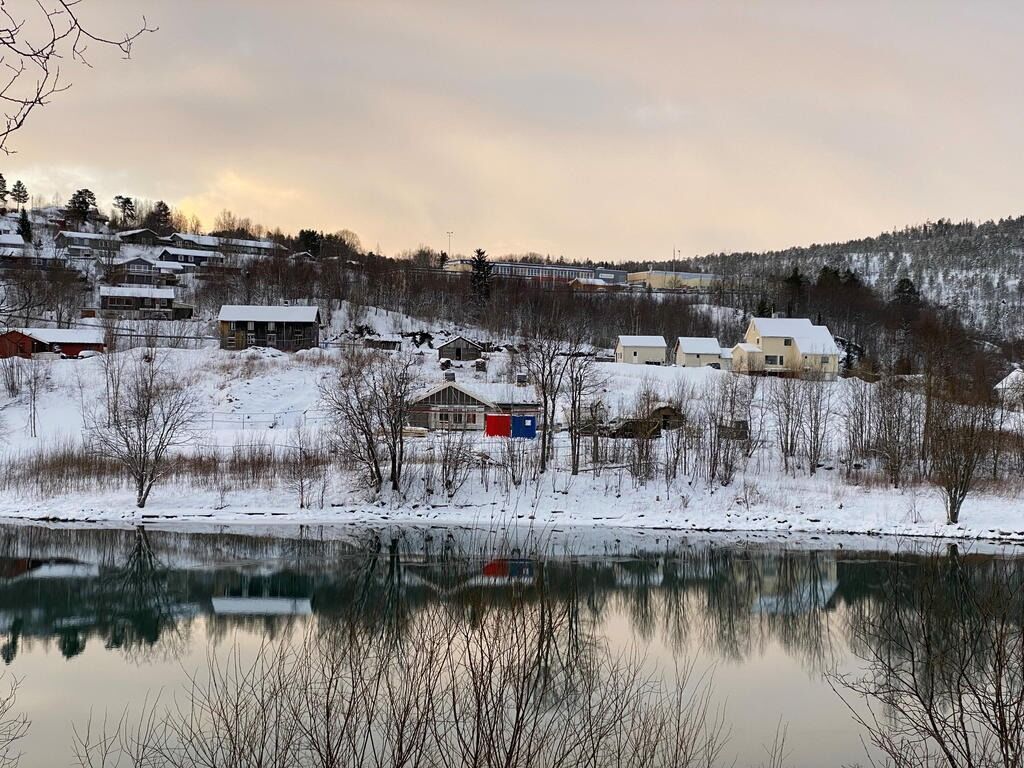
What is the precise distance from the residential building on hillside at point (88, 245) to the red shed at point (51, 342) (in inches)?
1246

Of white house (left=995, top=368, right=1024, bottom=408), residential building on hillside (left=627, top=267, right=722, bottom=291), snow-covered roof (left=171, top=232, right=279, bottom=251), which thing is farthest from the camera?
residential building on hillside (left=627, top=267, right=722, bottom=291)

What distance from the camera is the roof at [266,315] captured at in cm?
5931

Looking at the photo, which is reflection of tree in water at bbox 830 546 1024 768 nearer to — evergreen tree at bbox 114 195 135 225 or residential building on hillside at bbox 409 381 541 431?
residential building on hillside at bbox 409 381 541 431

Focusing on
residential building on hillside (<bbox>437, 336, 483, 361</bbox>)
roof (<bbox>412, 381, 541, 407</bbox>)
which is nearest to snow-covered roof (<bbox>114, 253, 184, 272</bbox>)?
residential building on hillside (<bbox>437, 336, 483, 361</bbox>)

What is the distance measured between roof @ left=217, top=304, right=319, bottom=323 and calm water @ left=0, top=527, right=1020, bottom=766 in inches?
1290

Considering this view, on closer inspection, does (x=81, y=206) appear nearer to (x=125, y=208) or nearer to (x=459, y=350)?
(x=125, y=208)

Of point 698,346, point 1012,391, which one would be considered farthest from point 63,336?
point 1012,391

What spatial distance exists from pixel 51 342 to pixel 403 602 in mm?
44008

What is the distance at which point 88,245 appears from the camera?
8925cm

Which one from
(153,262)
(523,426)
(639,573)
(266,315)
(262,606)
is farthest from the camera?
(153,262)

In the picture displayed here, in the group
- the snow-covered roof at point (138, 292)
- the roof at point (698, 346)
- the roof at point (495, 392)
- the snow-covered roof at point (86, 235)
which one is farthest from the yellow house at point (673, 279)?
the roof at point (495, 392)

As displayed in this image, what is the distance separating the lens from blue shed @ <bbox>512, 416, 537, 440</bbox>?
1590 inches

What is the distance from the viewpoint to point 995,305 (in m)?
108

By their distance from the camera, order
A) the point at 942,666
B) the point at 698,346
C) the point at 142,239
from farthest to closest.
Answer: the point at 142,239
the point at 698,346
the point at 942,666
